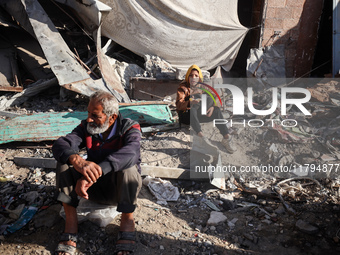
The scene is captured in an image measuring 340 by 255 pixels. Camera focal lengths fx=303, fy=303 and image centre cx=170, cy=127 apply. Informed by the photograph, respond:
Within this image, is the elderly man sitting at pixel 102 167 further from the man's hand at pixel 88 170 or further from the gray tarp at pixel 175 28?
the gray tarp at pixel 175 28

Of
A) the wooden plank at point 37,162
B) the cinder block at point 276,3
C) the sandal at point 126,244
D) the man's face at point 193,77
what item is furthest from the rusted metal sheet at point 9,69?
the cinder block at point 276,3

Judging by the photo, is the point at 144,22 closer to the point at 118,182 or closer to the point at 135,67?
the point at 135,67

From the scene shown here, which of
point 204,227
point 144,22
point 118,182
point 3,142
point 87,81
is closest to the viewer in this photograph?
point 118,182

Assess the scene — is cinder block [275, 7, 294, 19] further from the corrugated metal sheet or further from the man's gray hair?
the man's gray hair

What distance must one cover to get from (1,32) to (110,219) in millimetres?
5753

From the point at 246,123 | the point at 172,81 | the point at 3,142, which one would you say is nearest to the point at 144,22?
the point at 172,81

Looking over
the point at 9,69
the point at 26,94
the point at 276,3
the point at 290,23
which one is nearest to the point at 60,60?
the point at 26,94

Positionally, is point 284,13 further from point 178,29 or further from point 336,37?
point 178,29

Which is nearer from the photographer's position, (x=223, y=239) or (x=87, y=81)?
(x=223, y=239)

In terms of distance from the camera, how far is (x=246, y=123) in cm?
521

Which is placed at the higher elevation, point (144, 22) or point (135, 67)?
point (144, 22)

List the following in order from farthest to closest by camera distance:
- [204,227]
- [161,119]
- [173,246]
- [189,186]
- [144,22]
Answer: [144,22] → [161,119] → [189,186] → [204,227] → [173,246]

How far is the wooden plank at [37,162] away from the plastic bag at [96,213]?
3.64 ft

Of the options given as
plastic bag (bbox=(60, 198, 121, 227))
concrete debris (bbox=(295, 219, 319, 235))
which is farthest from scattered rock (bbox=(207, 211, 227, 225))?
plastic bag (bbox=(60, 198, 121, 227))
